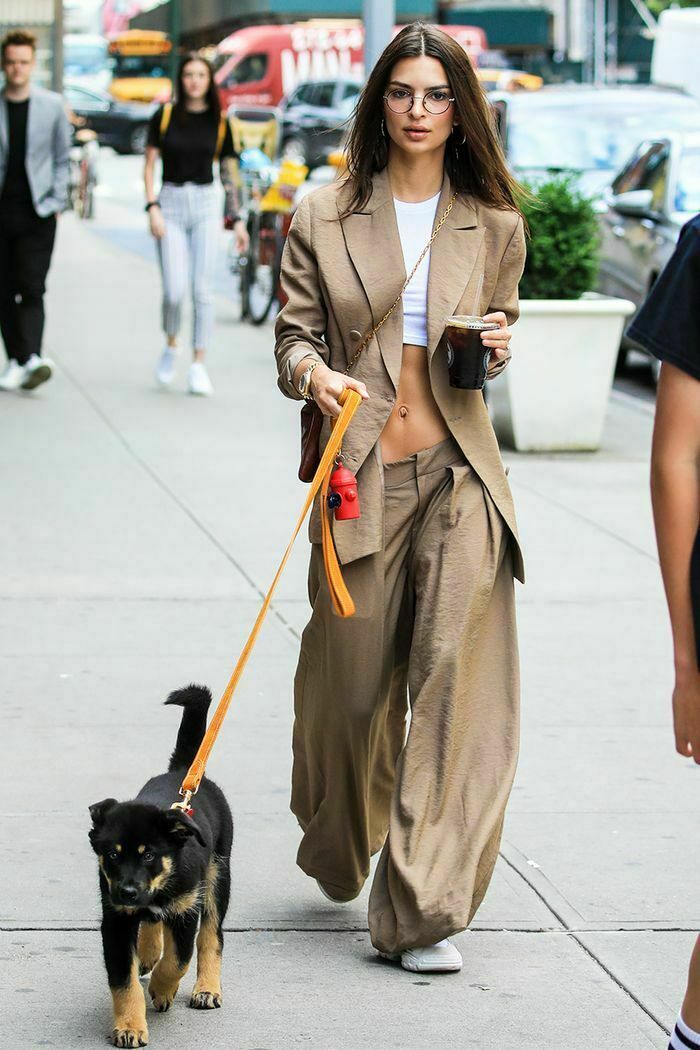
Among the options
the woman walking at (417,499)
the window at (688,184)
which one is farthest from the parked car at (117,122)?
the woman walking at (417,499)

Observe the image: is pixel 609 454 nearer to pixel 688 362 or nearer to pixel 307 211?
pixel 307 211

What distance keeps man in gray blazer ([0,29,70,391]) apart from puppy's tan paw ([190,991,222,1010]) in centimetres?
776

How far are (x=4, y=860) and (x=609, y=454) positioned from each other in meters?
6.60

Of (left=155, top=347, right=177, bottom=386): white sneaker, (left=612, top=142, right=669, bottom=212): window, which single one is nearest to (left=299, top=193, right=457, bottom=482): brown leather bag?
(left=155, top=347, right=177, bottom=386): white sneaker

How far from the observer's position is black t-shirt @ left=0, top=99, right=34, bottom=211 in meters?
10.8

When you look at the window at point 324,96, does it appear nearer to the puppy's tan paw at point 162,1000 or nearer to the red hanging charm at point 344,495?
the red hanging charm at point 344,495

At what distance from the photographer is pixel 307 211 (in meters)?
3.99

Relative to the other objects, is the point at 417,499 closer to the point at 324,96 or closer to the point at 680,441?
the point at 680,441

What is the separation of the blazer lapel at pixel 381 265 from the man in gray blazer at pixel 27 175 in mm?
7123

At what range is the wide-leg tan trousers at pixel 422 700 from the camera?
12.6 ft

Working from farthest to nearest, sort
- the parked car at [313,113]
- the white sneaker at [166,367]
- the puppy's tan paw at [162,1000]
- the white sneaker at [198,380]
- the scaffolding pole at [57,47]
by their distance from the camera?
the parked car at [313,113] < the scaffolding pole at [57,47] < the white sneaker at [166,367] < the white sneaker at [198,380] < the puppy's tan paw at [162,1000]

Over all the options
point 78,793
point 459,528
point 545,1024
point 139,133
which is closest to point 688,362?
point 459,528

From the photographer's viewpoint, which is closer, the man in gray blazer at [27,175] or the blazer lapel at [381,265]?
the blazer lapel at [381,265]

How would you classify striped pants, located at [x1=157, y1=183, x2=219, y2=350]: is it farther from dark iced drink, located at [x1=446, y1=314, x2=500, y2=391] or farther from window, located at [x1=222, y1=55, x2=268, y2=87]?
window, located at [x1=222, y1=55, x2=268, y2=87]
